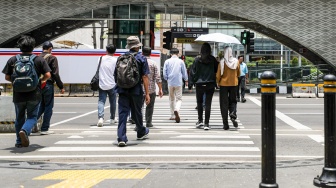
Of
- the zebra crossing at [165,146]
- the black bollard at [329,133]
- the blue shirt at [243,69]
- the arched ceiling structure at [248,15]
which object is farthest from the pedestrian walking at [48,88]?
the arched ceiling structure at [248,15]

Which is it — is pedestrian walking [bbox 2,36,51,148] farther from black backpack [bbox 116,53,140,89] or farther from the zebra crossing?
black backpack [bbox 116,53,140,89]

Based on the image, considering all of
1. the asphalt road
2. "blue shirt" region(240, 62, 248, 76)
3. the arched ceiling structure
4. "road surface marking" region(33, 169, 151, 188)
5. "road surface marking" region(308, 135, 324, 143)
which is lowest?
"road surface marking" region(33, 169, 151, 188)

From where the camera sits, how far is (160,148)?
379 inches

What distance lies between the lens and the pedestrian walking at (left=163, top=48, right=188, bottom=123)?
1449 cm

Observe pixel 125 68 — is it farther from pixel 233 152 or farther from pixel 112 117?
pixel 112 117

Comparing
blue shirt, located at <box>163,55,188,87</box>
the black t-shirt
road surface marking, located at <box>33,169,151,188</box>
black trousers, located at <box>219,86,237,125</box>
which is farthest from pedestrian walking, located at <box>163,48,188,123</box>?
road surface marking, located at <box>33,169,151,188</box>

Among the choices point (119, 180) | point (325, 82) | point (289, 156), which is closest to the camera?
→ point (325, 82)

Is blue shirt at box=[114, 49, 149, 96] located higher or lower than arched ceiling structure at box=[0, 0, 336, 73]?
lower

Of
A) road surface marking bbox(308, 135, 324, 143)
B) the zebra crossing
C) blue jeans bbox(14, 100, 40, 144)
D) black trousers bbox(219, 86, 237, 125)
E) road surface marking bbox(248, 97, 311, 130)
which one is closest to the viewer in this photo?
the zebra crossing

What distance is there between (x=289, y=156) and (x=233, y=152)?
92cm

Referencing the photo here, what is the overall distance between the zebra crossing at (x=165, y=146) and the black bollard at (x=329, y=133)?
2.35 meters

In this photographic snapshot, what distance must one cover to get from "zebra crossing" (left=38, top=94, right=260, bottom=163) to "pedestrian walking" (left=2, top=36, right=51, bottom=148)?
1.58 feet

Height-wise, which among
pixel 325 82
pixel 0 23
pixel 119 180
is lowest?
pixel 119 180

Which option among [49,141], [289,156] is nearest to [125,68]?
[49,141]
